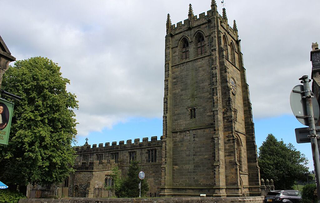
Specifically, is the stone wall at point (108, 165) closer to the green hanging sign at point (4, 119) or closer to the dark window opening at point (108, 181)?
the dark window opening at point (108, 181)

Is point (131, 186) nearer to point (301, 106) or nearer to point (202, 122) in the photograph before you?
point (202, 122)

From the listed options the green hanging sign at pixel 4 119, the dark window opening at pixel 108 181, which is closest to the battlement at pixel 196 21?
the dark window opening at pixel 108 181

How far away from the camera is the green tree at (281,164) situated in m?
42.8

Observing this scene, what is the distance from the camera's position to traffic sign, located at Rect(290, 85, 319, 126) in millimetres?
5273

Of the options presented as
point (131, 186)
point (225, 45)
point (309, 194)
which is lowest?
point (131, 186)

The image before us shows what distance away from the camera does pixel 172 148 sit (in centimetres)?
2825

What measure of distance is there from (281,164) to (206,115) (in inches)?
946

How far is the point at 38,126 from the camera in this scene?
21.2 m

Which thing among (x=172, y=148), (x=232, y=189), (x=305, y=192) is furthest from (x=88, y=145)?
(x=305, y=192)

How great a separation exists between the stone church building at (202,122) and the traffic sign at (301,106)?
1961 centimetres

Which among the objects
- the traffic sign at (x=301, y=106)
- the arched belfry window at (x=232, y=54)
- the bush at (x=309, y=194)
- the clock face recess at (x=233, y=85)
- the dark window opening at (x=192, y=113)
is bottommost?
the bush at (x=309, y=194)

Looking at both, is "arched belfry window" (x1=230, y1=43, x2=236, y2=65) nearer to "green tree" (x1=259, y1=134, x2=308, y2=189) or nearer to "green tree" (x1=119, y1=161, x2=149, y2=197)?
"green tree" (x1=119, y1=161, x2=149, y2=197)

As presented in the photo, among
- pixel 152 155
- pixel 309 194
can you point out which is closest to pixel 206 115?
pixel 152 155

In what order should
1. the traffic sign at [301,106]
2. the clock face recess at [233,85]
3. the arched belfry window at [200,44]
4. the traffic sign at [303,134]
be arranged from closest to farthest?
the traffic sign at [301,106] → the traffic sign at [303,134] → the clock face recess at [233,85] → the arched belfry window at [200,44]
